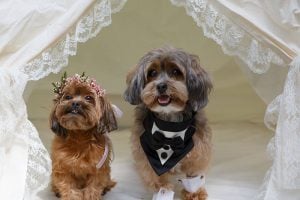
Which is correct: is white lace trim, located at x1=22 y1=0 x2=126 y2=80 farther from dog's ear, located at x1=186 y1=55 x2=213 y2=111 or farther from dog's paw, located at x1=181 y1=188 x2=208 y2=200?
dog's paw, located at x1=181 y1=188 x2=208 y2=200

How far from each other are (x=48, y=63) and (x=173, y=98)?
1.86 feet

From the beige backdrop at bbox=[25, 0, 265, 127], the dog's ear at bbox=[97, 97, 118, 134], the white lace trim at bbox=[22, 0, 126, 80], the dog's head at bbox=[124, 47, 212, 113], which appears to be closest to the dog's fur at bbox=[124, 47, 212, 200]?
the dog's head at bbox=[124, 47, 212, 113]

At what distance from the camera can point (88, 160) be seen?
212cm

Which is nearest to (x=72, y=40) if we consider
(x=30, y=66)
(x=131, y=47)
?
(x=30, y=66)

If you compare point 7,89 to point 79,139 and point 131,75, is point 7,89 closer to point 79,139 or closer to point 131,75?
point 79,139

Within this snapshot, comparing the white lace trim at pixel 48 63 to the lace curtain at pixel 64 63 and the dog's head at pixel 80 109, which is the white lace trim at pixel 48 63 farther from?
the dog's head at pixel 80 109

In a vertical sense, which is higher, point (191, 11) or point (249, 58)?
point (191, 11)

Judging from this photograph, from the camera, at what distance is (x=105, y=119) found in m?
2.11

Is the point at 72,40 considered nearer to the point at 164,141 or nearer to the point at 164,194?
the point at 164,141

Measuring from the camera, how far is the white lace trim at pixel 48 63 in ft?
6.66

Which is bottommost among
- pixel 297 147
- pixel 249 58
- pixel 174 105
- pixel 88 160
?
pixel 88 160

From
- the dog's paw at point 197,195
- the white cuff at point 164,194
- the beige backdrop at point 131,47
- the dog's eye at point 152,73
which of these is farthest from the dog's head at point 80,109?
the beige backdrop at point 131,47

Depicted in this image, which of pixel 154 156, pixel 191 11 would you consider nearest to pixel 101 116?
pixel 154 156

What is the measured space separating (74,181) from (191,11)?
92cm
